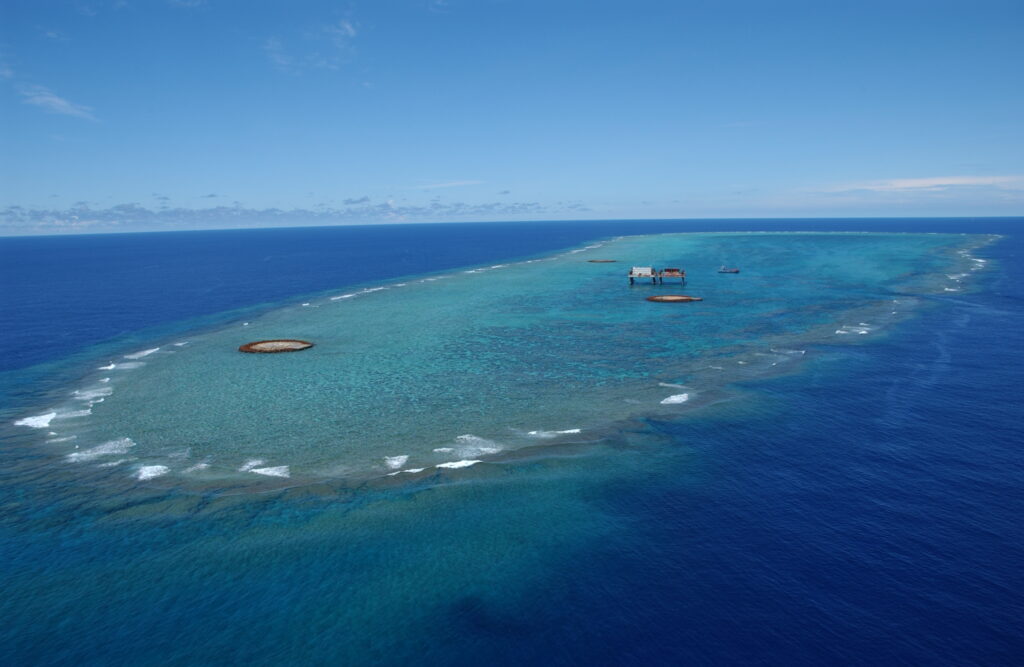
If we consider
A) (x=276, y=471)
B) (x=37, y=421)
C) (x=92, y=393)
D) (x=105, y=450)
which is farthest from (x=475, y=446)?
(x=92, y=393)

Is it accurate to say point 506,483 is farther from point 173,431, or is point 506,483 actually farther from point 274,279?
point 274,279

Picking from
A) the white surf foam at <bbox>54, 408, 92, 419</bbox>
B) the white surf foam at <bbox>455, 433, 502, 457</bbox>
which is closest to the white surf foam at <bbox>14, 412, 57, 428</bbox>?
the white surf foam at <bbox>54, 408, 92, 419</bbox>

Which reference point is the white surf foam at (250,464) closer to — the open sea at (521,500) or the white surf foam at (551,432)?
the open sea at (521,500)

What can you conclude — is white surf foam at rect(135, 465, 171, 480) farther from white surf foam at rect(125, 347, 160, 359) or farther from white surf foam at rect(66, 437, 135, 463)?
white surf foam at rect(125, 347, 160, 359)

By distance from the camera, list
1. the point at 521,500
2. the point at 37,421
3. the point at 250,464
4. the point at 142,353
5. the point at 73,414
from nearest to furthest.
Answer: the point at 521,500
the point at 250,464
the point at 37,421
the point at 73,414
the point at 142,353

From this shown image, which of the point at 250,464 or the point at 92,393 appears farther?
the point at 92,393

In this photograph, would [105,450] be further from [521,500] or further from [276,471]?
[521,500]
